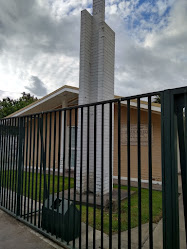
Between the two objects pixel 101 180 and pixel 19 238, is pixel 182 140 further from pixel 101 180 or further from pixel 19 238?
pixel 19 238

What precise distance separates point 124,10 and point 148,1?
0.75 m

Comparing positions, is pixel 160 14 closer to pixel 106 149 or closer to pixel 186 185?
pixel 106 149

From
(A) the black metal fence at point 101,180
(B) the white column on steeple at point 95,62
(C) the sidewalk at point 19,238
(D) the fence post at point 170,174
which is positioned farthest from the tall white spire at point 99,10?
(C) the sidewalk at point 19,238

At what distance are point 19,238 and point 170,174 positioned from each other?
241 cm

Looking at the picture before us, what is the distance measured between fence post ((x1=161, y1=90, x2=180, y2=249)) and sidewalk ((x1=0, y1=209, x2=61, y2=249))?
1.62m

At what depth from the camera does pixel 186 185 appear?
1.43 metres

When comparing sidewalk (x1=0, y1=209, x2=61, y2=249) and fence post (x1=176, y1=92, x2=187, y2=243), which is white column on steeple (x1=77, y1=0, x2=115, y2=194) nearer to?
sidewalk (x1=0, y1=209, x2=61, y2=249)

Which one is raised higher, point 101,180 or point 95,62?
point 95,62

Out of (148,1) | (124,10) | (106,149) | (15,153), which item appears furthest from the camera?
(124,10)

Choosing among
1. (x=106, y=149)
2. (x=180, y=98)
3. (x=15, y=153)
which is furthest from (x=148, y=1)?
(x=15, y=153)

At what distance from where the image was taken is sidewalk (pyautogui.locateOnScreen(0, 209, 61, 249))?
243 cm

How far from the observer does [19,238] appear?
8.66 feet

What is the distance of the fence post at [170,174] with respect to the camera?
1.46 m

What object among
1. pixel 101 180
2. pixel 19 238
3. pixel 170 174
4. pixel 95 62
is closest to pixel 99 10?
pixel 95 62
